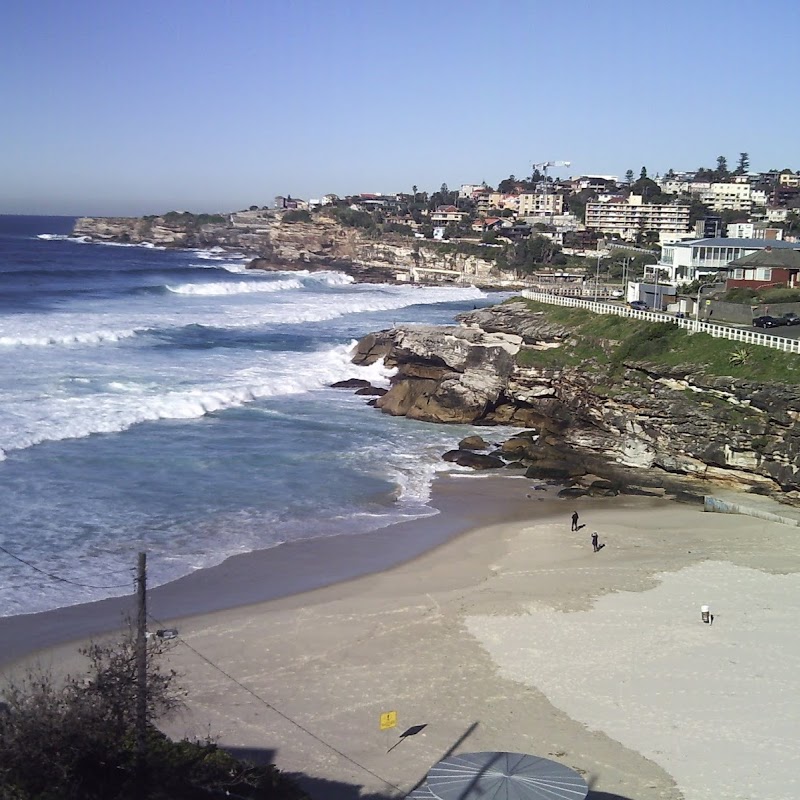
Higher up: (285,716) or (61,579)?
(61,579)

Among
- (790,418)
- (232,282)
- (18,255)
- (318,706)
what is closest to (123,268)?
(232,282)

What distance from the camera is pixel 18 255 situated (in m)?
112

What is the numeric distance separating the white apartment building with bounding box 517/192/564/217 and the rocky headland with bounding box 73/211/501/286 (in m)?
39.4

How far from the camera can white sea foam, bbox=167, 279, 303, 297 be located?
3150 inches

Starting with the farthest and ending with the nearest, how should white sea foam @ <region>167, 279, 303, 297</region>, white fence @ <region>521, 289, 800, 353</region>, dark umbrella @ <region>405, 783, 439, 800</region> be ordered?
white sea foam @ <region>167, 279, 303, 297</region> < white fence @ <region>521, 289, 800, 353</region> < dark umbrella @ <region>405, 783, 439, 800</region>

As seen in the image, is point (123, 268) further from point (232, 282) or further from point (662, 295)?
point (662, 295)

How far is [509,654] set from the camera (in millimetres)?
16078

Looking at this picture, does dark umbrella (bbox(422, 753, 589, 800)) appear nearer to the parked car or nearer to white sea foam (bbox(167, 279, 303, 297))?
the parked car

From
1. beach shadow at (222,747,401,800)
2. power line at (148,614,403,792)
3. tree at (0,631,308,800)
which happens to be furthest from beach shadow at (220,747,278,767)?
tree at (0,631,308,800)

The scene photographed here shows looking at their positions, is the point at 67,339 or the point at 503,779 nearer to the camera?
the point at 503,779

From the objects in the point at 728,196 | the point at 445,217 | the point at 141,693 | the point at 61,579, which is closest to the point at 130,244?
the point at 445,217

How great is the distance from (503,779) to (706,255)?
44.0 metres

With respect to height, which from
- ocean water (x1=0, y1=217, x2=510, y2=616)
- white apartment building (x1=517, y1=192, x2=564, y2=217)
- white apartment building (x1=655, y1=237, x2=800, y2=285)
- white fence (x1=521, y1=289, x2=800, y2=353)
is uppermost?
white apartment building (x1=517, y1=192, x2=564, y2=217)

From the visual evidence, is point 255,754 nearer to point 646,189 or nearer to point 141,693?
point 141,693
